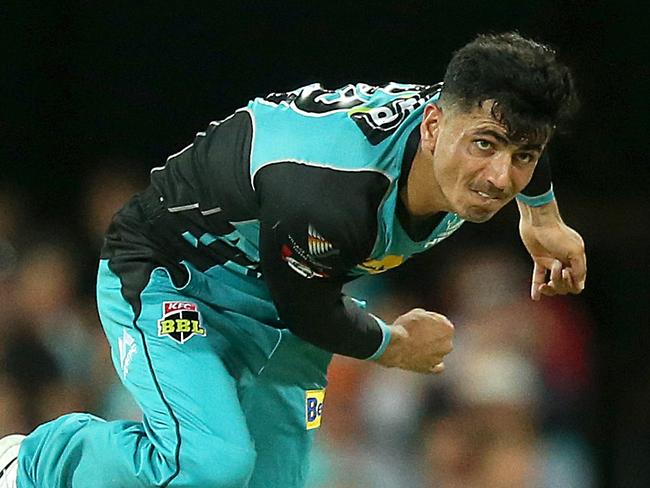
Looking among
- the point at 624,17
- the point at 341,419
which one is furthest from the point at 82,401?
the point at 624,17

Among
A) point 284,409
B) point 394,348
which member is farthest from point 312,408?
point 394,348

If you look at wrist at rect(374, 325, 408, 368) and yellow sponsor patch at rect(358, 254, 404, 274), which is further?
wrist at rect(374, 325, 408, 368)

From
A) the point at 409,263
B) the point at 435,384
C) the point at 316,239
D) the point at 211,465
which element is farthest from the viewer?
the point at 409,263

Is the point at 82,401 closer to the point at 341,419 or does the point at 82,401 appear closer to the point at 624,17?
the point at 341,419

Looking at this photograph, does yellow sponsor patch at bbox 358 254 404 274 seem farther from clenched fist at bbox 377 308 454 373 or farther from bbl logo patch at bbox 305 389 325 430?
bbl logo patch at bbox 305 389 325 430

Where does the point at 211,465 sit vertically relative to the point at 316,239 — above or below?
below

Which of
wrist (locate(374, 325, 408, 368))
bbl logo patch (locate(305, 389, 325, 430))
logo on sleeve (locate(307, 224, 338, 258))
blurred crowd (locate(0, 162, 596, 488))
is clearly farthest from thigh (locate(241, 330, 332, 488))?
blurred crowd (locate(0, 162, 596, 488))

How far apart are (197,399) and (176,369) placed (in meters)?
0.07

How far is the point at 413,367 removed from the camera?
8.23 ft

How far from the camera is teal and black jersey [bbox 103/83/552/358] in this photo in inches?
85.0

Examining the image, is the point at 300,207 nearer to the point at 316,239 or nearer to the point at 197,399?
the point at 316,239

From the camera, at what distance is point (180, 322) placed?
2434 millimetres

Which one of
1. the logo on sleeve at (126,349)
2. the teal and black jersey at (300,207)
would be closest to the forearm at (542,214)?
the teal and black jersey at (300,207)

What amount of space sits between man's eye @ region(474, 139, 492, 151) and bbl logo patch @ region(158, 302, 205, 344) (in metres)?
0.68
